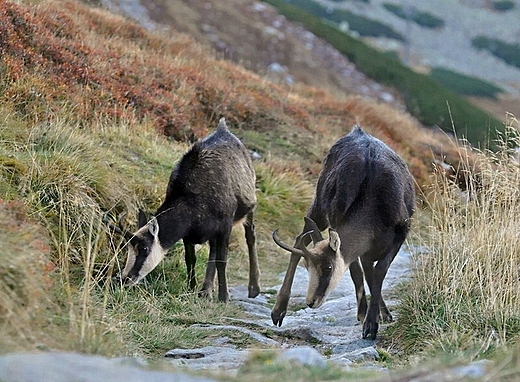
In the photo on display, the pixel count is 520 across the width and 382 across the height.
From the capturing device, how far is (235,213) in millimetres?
10742

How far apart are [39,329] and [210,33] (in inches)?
956

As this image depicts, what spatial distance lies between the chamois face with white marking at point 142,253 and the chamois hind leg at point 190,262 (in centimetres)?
84

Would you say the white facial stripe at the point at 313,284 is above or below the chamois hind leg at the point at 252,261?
above

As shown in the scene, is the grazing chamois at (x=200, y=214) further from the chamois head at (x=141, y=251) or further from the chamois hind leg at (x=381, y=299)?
the chamois hind leg at (x=381, y=299)

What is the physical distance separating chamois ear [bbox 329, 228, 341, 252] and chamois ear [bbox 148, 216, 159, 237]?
2.09m

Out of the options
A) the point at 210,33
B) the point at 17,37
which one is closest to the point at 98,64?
the point at 17,37

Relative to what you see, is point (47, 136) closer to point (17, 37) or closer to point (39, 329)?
point (17, 37)

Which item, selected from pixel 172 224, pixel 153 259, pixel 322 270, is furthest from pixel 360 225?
pixel 153 259

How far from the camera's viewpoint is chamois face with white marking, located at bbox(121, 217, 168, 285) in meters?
9.29

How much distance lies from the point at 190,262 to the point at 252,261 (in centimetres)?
111

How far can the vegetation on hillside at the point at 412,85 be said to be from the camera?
94.6ft

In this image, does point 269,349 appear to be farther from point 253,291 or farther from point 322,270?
point 253,291

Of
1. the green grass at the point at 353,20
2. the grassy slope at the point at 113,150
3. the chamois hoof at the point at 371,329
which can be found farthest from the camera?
the green grass at the point at 353,20

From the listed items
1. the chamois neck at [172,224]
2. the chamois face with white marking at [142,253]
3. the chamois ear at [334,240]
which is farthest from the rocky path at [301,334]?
the chamois neck at [172,224]
